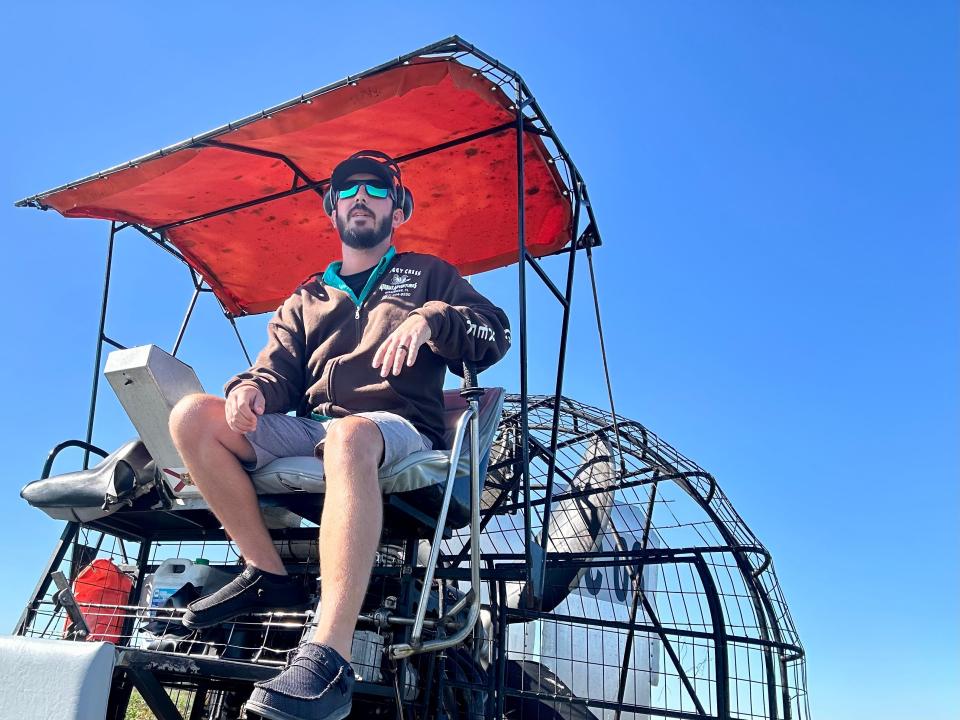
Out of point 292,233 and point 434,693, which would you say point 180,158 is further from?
point 434,693

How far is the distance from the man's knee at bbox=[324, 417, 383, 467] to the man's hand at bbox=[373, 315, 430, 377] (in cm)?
29

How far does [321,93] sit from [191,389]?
132 centimetres

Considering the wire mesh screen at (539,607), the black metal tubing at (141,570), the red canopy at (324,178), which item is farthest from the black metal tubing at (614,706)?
the red canopy at (324,178)

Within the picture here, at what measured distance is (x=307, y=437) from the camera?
9.27 feet

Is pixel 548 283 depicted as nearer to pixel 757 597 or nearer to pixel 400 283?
pixel 400 283

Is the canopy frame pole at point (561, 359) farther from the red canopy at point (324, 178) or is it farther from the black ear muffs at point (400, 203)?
the black ear muffs at point (400, 203)

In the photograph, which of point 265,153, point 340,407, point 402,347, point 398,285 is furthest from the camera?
point 265,153

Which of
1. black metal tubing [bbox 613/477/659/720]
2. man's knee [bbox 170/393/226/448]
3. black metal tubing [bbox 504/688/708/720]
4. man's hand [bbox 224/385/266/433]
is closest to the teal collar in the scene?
man's hand [bbox 224/385/266/433]

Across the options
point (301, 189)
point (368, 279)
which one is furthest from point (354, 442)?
point (301, 189)

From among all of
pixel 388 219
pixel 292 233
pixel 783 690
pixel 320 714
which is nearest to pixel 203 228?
pixel 292 233

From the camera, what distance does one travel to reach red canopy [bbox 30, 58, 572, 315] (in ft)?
10.6

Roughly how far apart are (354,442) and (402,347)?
46 cm

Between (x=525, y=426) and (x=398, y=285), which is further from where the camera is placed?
(x=398, y=285)

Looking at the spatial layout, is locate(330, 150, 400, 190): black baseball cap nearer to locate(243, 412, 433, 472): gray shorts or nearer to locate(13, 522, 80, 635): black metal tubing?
locate(243, 412, 433, 472): gray shorts
